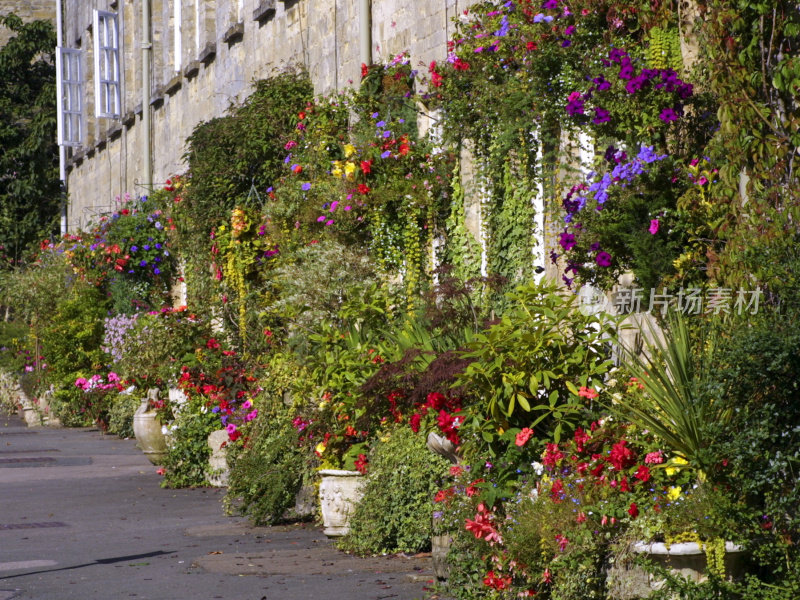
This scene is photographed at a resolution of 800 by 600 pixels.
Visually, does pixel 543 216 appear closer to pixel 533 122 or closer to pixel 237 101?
pixel 533 122

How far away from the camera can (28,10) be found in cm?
3088

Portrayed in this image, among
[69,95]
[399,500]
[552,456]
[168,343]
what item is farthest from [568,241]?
[69,95]

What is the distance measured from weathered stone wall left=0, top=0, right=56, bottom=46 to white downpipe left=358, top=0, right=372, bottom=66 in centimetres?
2075

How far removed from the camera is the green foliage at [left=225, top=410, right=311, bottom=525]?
888 cm

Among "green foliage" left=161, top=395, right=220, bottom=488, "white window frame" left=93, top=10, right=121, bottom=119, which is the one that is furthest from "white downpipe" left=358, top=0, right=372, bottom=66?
"white window frame" left=93, top=10, right=121, bottom=119

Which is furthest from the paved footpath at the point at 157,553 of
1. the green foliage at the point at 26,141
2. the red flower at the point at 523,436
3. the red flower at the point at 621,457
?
the green foliage at the point at 26,141

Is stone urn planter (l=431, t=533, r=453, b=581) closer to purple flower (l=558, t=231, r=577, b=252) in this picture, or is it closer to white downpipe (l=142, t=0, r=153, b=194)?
purple flower (l=558, t=231, r=577, b=252)

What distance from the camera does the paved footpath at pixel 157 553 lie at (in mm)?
6824

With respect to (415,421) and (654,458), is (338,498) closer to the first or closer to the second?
(415,421)

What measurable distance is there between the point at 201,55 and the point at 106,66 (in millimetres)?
6953

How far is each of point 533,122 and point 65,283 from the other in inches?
555

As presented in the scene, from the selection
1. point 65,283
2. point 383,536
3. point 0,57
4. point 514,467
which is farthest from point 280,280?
point 0,57

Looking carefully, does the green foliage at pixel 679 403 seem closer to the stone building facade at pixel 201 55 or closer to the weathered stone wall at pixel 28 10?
the stone building facade at pixel 201 55

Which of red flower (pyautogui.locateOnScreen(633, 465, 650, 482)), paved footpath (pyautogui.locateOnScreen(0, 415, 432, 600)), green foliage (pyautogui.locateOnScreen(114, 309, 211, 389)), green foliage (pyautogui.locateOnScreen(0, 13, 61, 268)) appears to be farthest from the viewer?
green foliage (pyautogui.locateOnScreen(0, 13, 61, 268))
